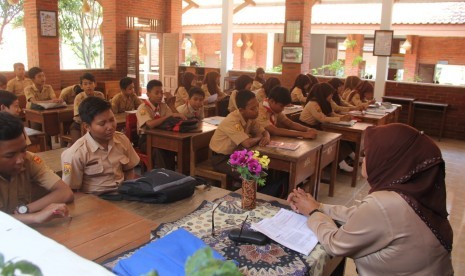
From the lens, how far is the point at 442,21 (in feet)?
31.9

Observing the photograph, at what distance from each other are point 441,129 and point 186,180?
725 cm

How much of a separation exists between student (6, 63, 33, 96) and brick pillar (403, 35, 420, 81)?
11.4 meters

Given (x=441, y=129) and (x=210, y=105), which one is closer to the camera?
(x=210, y=105)

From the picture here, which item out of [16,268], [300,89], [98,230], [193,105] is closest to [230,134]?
[193,105]

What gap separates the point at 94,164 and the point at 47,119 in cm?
305

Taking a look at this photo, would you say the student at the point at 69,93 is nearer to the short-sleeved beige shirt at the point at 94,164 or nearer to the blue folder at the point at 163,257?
the short-sleeved beige shirt at the point at 94,164

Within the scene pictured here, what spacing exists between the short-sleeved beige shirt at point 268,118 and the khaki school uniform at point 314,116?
0.71 meters

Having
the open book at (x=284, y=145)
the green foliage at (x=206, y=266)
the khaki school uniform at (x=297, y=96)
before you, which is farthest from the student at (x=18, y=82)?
the green foliage at (x=206, y=266)

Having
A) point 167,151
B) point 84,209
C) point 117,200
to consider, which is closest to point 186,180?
point 117,200

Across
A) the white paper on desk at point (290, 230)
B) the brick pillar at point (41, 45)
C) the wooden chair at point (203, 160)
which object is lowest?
the wooden chair at point (203, 160)

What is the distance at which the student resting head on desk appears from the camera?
148 cm

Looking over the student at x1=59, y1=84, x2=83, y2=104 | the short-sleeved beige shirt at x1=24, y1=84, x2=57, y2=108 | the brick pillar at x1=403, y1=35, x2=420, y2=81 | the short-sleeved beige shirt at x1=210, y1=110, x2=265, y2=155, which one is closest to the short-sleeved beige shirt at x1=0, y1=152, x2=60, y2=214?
the short-sleeved beige shirt at x1=210, y1=110, x2=265, y2=155

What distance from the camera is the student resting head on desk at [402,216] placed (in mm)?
1477

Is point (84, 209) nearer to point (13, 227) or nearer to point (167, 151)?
point (13, 227)
